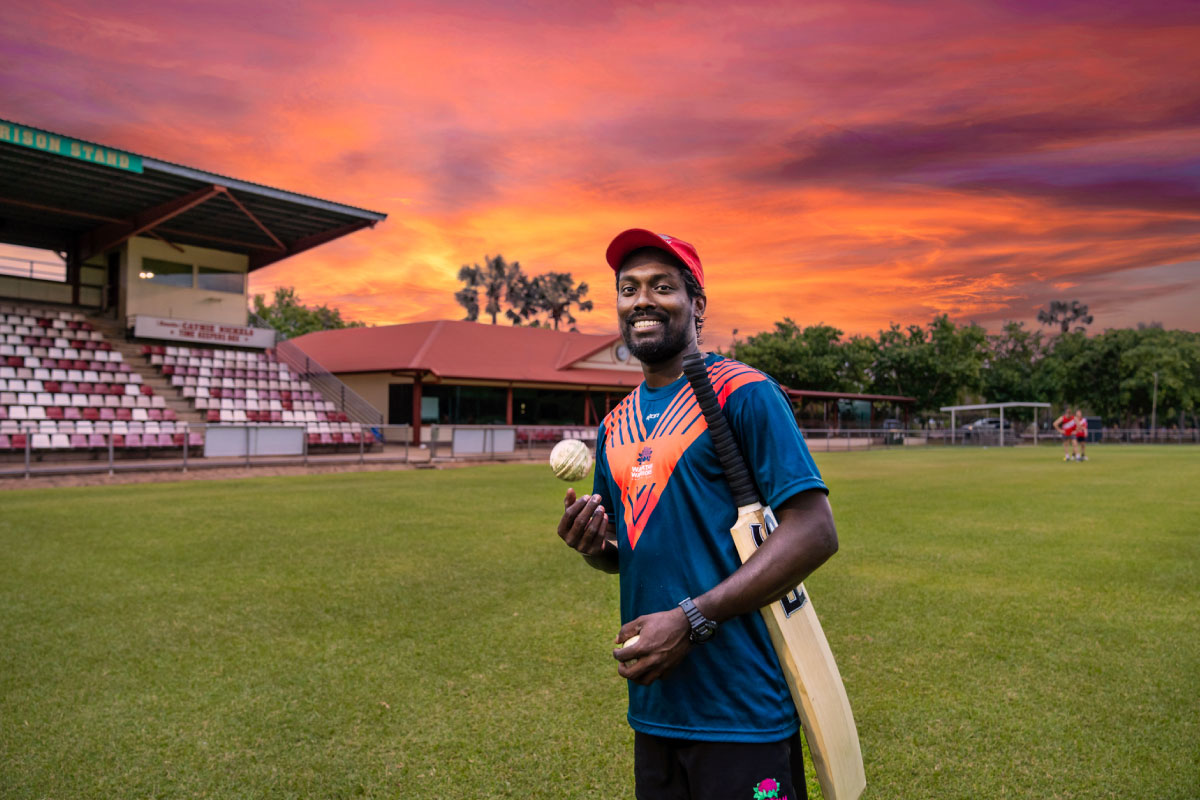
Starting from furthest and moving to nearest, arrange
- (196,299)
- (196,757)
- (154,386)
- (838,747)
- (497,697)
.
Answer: (196,299) → (154,386) → (497,697) → (196,757) → (838,747)

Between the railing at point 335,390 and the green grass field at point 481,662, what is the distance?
62.1ft

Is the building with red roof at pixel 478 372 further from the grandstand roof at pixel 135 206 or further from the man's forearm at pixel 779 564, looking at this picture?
the man's forearm at pixel 779 564

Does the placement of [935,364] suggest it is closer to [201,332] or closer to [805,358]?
[805,358]

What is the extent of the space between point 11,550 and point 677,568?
10.5 m

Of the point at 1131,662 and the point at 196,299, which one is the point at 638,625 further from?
the point at 196,299

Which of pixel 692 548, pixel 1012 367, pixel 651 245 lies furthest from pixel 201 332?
pixel 1012 367

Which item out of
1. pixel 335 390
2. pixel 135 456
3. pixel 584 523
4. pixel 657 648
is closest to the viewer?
pixel 657 648

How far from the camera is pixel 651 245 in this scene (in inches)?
88.0

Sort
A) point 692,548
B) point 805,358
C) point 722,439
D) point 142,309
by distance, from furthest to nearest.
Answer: point 805,358 < point 142,309 < point 692,548 < point 722,439

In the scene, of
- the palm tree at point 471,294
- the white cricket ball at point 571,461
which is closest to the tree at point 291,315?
the palm tree at point 471,294

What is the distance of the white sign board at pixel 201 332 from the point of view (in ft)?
92.5

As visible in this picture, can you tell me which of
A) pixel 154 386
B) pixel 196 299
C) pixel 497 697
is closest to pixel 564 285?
pixel 196 299

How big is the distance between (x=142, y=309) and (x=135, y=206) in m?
4.24

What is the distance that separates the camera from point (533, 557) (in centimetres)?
909
